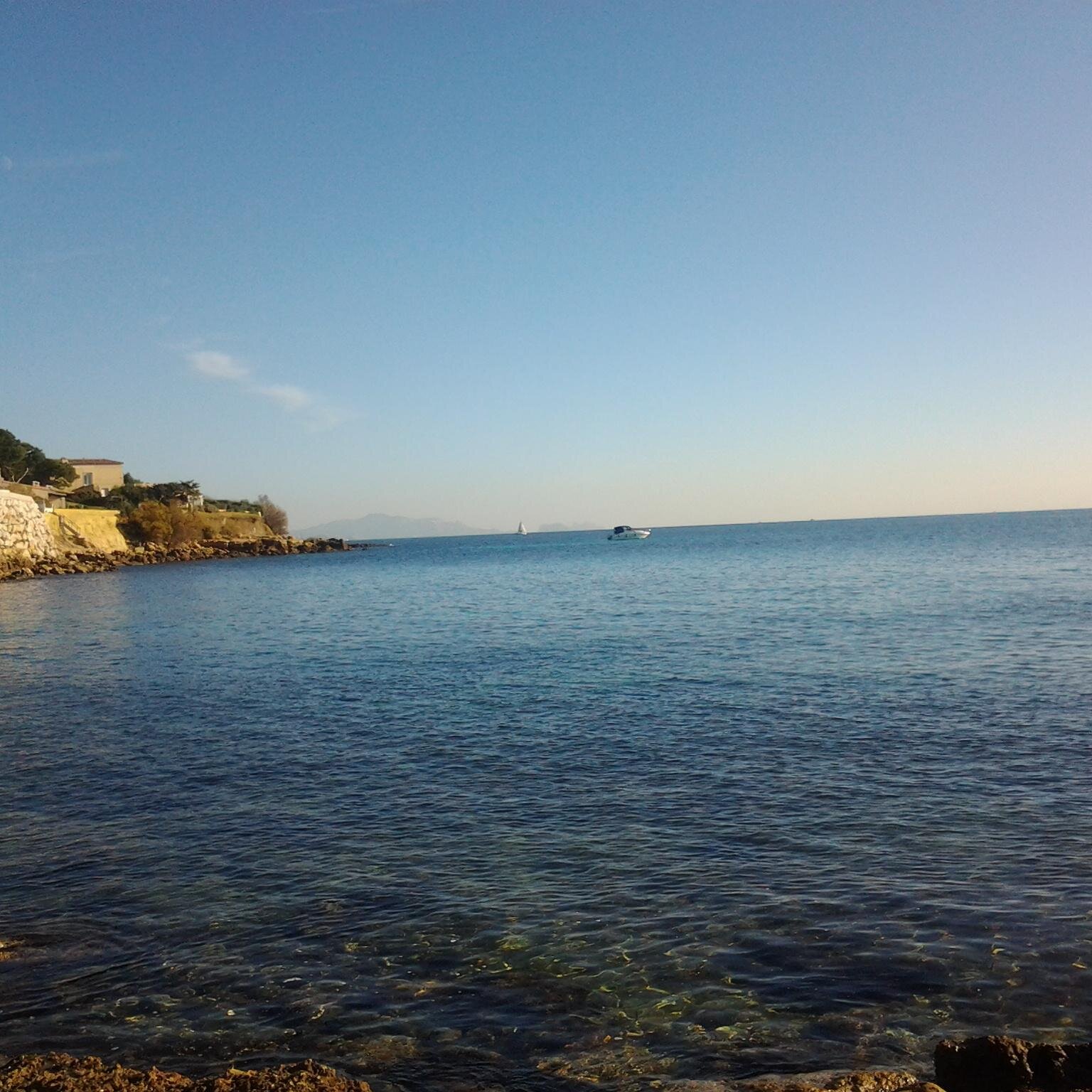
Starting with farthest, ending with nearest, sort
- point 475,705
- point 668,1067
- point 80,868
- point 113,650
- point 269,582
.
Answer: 1. point 269,582
2. point 113,650
3. point 475,705
4. point 80,868
5. point 668,1067

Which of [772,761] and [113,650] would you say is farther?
[113,650]

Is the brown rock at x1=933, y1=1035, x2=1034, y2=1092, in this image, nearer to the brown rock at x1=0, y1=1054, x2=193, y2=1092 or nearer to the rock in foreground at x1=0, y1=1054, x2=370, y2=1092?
the rock in foreground at x1=0, y1=1054, x2=370, y2=1092

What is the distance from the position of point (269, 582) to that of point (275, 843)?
76.8 meters

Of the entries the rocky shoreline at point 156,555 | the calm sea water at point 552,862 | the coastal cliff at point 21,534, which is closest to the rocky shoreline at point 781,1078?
the calm sea water at point 552,862

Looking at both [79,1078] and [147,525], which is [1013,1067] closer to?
[79,1078]

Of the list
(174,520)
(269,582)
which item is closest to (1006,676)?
(269,582)

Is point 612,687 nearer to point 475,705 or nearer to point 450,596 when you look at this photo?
point 475,705

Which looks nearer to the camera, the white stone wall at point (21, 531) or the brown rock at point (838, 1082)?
the brown rock at point (838, 1082)

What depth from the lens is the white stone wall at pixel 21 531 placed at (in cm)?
9038

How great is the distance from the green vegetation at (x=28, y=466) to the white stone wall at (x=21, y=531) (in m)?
31.7

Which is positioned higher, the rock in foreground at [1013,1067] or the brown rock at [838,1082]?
the rock in foreground at [1013,1067]

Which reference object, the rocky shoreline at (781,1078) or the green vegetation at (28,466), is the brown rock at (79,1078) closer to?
the rocky shoreline at (781,1078)

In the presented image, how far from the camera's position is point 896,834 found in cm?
1265

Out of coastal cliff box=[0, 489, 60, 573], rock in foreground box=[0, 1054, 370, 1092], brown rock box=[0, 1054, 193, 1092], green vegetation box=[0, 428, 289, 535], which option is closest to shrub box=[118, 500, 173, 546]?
green vegetation box=[0, 428, 289, 535]
